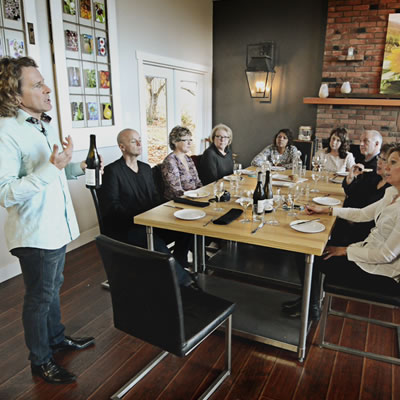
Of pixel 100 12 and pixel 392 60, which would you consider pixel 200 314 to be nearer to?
pixel 100 12

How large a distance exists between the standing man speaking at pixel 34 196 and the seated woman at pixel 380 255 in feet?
4.72

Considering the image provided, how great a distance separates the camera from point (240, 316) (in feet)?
7.52

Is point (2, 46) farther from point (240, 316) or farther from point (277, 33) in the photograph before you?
point (277, 33)

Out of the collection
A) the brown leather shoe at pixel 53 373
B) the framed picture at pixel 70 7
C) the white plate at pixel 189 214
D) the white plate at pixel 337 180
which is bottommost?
the brown leather shoe at pixel 53 373

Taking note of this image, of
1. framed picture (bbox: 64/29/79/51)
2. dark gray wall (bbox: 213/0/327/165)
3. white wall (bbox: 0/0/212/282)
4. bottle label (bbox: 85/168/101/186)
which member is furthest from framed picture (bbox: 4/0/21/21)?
dark gray wall (bbox: 213/0/327/165)

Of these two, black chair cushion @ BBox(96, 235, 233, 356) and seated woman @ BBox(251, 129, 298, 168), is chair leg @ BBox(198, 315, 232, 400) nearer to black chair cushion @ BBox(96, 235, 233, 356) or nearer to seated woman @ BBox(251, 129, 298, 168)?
black chair cushion @ BBox(96, 235, 233, 356)

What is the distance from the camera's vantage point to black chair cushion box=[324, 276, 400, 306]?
1800mm

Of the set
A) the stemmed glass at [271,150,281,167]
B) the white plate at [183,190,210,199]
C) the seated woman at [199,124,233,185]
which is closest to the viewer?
the white plate at [183,190,210,199]

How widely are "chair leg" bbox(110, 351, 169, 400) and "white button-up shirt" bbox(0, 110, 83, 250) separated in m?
0.76

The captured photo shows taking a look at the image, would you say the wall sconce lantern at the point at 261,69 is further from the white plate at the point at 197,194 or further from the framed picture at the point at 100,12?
the white plate at the point at 197,194

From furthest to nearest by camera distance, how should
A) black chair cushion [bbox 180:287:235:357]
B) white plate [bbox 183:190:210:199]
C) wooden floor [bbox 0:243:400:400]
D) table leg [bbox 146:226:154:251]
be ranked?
white plate [bbox 183:190:210:199], table leg [bbox 146:226:154:251], wooden floor [bbox 0:243:400:400], black chair cushion [bbox 180:287:235:357]

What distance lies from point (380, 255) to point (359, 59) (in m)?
3.87

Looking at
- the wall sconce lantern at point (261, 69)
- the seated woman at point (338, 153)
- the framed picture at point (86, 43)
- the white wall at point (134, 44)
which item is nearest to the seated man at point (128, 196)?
the white wall at point (134, 44)

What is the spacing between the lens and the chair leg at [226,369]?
1.73 m
